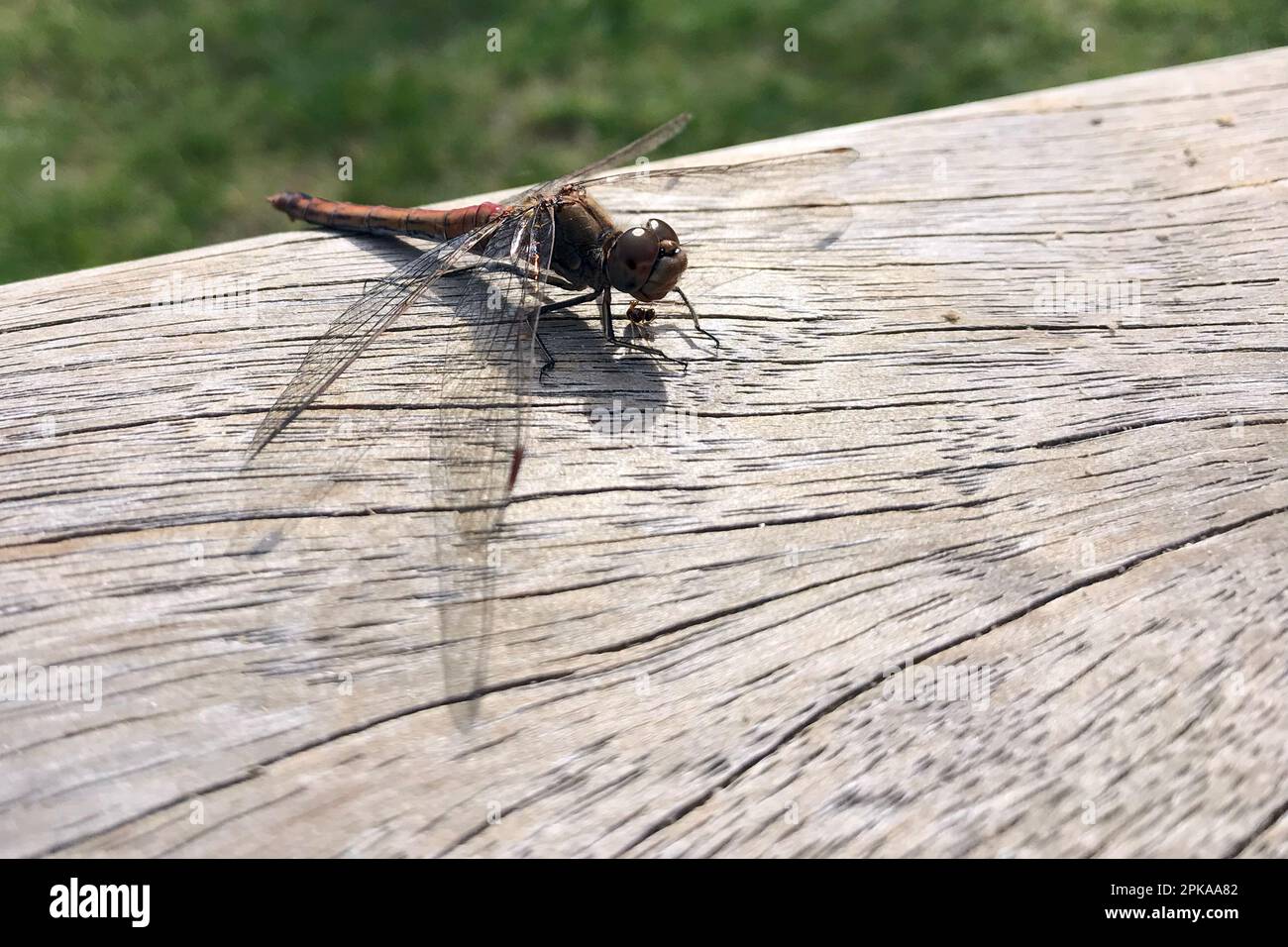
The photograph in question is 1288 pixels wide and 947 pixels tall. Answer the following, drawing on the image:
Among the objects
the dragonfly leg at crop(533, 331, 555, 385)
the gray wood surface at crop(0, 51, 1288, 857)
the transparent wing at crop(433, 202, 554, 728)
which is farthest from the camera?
the dragonfly leg at crop(533, 331, 555, 385)

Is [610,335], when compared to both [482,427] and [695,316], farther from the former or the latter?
[482,427]

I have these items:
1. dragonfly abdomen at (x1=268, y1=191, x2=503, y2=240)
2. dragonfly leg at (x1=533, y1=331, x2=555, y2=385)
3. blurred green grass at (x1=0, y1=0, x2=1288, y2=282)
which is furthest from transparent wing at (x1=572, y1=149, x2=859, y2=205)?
blurred green grass at (x1=0, y1=0, x2=1288, y2=282)

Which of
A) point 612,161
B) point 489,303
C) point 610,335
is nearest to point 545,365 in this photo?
point 610,335

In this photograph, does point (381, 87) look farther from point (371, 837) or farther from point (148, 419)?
point (371, 837)

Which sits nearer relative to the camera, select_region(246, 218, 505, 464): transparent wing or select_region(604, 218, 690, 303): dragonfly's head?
select_region(246, 218, 505, 464): transparent wing

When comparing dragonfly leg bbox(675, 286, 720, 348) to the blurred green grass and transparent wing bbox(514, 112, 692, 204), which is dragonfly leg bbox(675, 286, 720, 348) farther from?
the blurred green grass

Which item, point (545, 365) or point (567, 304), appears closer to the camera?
point (545, 365)

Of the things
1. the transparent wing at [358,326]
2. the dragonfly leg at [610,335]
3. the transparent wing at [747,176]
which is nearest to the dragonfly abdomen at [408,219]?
the transparent wing at [358,326]
